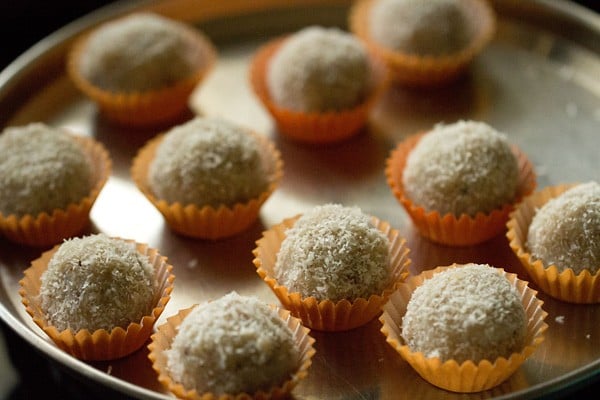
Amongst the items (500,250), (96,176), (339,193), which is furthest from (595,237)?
(96,176)

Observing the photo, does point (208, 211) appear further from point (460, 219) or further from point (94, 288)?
point (460, 219)

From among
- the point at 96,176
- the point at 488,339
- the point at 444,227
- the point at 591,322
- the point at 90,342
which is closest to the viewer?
the point at 488,339

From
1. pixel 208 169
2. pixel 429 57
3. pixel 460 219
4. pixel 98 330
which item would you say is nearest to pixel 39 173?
pixel 208 169

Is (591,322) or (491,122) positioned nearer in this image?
(591,322)

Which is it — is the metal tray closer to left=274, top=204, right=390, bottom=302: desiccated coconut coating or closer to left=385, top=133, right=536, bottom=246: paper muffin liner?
left=385, top=133, right=536, bottom=246: paper muffin liner

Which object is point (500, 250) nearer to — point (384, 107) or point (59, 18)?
point (384, 107)

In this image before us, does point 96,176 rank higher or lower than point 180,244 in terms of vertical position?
higher

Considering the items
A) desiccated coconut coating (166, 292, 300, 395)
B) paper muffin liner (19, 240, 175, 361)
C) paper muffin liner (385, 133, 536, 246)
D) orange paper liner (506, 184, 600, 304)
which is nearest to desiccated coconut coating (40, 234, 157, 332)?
paper muffin liner (19, 240, 175, 361)
